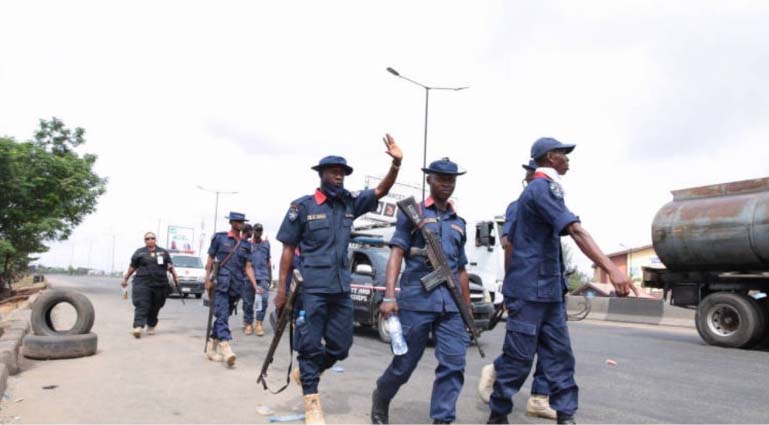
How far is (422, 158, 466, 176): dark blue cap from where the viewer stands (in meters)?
4.47

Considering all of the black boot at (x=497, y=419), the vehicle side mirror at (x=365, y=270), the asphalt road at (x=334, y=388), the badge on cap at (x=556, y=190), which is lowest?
the asphalt road at (x=334, y=388)

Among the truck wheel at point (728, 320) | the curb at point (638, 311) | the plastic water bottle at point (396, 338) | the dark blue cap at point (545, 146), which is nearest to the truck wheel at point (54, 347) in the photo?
the plastic water bottle at point (396, 338)

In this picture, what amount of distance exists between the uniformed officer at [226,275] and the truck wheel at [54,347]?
152 cm

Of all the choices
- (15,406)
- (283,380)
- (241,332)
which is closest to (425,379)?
(283,380)

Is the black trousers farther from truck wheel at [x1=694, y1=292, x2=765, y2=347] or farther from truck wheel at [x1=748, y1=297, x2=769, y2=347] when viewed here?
truck wheel at [x1=748, y1=297, x2=769, y2=347]

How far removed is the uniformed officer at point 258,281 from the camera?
11.4 m

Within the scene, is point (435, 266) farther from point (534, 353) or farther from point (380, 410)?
point (380, 410)

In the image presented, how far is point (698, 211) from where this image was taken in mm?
10750

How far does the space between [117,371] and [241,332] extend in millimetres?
4927

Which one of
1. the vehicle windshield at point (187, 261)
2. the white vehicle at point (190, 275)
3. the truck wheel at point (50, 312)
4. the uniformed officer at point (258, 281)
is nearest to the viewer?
the truck wheel at point (50, 312)

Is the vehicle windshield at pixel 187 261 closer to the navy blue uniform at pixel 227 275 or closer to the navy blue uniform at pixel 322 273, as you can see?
the navy blue uniform at pixel 227 275

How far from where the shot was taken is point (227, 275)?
7.85 meters

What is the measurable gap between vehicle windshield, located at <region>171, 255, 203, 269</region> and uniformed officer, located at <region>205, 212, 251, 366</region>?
1685 centimetres

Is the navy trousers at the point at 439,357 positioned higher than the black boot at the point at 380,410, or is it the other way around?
the navy trousers at the point at 439,357
